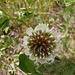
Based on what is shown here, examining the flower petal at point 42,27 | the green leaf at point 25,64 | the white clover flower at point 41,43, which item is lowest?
the green leaf at point 25,64

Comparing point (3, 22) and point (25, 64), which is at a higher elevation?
point (3, 22)

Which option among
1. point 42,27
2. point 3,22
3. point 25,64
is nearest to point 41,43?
point 42,27

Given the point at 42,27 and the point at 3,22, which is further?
the point at 3,22

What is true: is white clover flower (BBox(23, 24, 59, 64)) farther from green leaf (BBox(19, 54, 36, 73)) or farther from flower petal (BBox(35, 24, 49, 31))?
green leaf (BBox(19, 54, 36, 73))

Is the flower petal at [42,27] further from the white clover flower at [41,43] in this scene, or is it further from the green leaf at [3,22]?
the green leaf at [3,22]

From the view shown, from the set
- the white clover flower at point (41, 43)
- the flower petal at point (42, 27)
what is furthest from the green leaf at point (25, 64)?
the flower petal at point (42, 27)

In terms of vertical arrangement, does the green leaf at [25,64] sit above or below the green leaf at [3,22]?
Result: below

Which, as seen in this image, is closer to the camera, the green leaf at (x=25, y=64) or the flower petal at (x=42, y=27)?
the flower petal at (x=42, y=27)

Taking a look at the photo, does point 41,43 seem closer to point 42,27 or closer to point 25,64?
point 42,27
